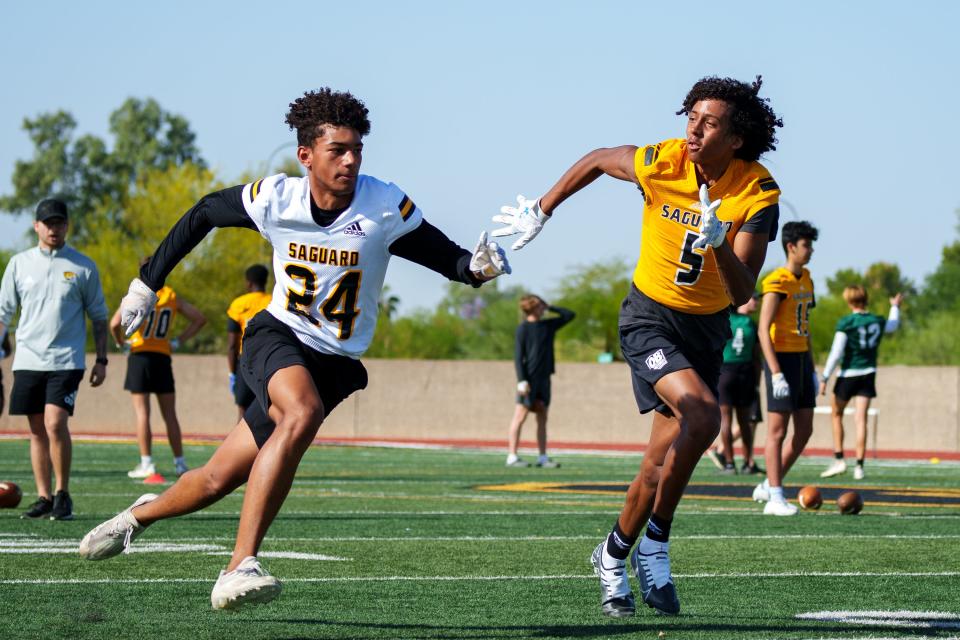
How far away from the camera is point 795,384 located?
1055cm

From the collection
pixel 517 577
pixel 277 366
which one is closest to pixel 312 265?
pixel 277 366

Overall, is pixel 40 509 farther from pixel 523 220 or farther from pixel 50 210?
pixel 523 220

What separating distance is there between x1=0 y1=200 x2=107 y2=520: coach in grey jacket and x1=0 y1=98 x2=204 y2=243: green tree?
70213 mm

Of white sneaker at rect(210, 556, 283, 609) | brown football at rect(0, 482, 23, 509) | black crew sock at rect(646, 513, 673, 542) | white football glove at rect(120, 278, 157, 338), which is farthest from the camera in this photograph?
brown football at rect(0, 482, 23, 509)

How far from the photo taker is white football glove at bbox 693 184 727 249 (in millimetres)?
5441

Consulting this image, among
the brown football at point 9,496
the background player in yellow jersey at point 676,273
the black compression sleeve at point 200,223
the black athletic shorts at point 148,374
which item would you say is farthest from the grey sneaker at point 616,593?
the black athletic shorts at point 148,374

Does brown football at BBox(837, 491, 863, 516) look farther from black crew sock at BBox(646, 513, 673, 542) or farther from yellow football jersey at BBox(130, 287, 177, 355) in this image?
yellow football jersey at BBox(130, 287, 177, 355)

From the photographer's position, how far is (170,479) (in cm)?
1408

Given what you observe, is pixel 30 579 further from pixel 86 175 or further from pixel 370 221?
pixel 86 175

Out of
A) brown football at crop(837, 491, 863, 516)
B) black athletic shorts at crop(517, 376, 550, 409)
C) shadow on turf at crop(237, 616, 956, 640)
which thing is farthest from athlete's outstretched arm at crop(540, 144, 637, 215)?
black athletic shorts at crop(517, 376, 550, 409)

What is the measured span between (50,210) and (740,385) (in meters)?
8.77

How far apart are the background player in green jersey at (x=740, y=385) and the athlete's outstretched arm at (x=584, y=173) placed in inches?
387

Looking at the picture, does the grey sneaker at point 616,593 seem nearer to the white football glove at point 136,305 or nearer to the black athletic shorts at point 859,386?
the white football glove at point 136,305

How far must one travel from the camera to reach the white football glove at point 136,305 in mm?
5852
